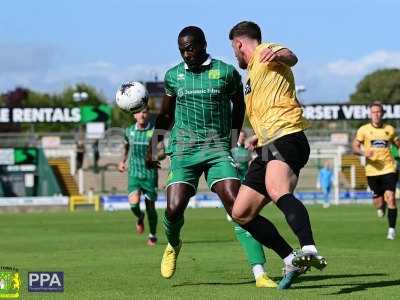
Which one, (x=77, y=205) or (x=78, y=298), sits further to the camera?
(x=77, y=205)

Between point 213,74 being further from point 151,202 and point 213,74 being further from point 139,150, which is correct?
point 139,150

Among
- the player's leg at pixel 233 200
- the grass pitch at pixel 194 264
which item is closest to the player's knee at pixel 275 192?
the grass pitch at pixel 194 264

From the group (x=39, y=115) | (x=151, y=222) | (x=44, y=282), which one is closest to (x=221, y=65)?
(x=44, y=282)

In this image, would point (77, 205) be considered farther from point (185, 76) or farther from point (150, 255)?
point (185, 76)

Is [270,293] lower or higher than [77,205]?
higher

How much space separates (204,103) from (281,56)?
1.67m

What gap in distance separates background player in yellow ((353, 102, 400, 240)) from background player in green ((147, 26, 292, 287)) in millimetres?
9069

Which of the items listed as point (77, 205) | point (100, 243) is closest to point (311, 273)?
point (100, 243)

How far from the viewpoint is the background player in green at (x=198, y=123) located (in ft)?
35.4

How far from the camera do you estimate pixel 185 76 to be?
10.9m

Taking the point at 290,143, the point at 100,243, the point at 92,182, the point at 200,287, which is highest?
the point at 290,143

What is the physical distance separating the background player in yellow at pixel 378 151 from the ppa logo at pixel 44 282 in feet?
32.9

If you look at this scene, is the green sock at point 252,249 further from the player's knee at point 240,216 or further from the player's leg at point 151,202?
the player's leg at point 151,202

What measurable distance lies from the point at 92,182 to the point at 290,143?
A: 4642 centimetres
